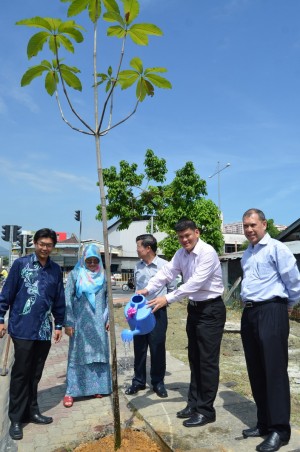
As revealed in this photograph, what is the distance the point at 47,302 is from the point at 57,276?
285mm

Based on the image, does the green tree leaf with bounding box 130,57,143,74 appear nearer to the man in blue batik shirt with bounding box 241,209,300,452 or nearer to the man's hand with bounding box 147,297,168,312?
the man in blue batik shirt with bounding box 241,209,300,452

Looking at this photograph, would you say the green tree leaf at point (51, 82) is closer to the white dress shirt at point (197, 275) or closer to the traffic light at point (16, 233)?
the white dress shirt at point (197, 275)

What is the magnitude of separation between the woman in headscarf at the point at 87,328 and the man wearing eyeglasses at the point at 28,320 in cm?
44

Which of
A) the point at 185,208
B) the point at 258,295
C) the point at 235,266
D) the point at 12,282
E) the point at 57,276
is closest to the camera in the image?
the point at 258,295

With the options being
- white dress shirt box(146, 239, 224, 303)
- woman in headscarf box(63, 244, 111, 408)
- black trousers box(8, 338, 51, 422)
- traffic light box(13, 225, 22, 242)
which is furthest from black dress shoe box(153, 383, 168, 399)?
traffic light box(13, 225, 22, 242)

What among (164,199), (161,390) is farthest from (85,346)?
(164,199)

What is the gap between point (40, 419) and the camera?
12.5 ft

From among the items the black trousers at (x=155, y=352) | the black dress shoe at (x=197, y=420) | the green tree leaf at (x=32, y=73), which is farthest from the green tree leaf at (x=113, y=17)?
the black dress shoe at (x=197, y=420)

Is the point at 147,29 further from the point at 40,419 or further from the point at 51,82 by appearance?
the point at 40,419

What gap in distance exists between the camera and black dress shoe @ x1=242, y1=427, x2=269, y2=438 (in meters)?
3.22

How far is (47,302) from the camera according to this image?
383 cm

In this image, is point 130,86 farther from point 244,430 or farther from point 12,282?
point 244,430

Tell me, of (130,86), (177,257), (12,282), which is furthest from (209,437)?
(130,86)

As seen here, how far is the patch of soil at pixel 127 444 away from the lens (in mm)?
3145
